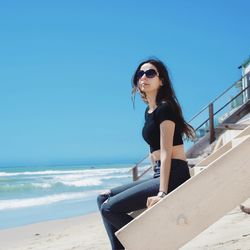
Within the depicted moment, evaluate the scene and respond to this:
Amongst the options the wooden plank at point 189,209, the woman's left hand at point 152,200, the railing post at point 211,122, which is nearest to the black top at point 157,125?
the woman's left hand at point 152,200

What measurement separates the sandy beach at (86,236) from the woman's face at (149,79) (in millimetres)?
1833

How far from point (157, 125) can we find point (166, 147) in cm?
19

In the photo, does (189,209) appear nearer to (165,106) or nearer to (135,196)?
(135,196)

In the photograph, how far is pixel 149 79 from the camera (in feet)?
10.2

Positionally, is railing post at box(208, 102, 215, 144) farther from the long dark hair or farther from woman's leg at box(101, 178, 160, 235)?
woman's leg at box(101, 178, 160, 235)

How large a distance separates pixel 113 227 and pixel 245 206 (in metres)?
2.92

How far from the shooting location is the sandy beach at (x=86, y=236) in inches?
173

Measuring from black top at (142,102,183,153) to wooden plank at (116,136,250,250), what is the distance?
67 cm

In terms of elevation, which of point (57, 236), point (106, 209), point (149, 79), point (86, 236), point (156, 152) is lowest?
point (57, 236)

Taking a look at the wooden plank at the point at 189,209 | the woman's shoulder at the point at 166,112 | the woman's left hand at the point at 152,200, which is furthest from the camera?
the woman's shoulder at the point at 166,112

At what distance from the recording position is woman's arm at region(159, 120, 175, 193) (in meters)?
2.74

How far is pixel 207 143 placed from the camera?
11.4m

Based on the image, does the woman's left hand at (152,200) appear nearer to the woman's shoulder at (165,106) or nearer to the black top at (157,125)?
the black top at (157,125)

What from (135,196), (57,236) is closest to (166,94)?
(135,196)
